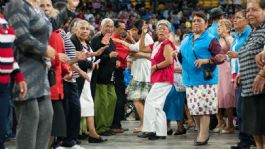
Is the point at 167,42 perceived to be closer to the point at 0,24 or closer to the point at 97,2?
the point at 0,24

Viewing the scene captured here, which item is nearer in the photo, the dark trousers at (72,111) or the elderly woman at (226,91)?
the dark trousers at (72,111)

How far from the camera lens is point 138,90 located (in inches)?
349

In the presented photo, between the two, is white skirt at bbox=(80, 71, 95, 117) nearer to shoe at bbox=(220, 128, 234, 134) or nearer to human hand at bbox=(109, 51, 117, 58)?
human hand at bbox=(109, 51, 117, 58)

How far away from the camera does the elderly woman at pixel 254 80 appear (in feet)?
16.8

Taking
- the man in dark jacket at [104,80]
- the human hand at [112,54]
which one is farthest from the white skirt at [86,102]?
the human hand at [112,54]

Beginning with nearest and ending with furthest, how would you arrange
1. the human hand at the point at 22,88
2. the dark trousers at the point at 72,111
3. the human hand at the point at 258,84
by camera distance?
the human hand at the point at 22,88, the human hand at the point at 258,84, the dark trousers at the point at 72,111

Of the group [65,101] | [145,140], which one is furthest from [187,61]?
[65,101]

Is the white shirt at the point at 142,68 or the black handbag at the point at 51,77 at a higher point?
the white shirt at the point at 142,68

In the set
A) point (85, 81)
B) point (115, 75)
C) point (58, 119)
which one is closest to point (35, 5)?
point (58, 119)

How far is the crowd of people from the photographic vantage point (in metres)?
4.59

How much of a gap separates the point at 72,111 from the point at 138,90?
2195 mm

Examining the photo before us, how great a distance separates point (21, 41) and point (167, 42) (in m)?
3.81

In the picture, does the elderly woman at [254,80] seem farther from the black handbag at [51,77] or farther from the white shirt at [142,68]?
the white shirt at [142,68]

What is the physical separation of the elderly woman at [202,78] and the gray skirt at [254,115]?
2.16 meters
